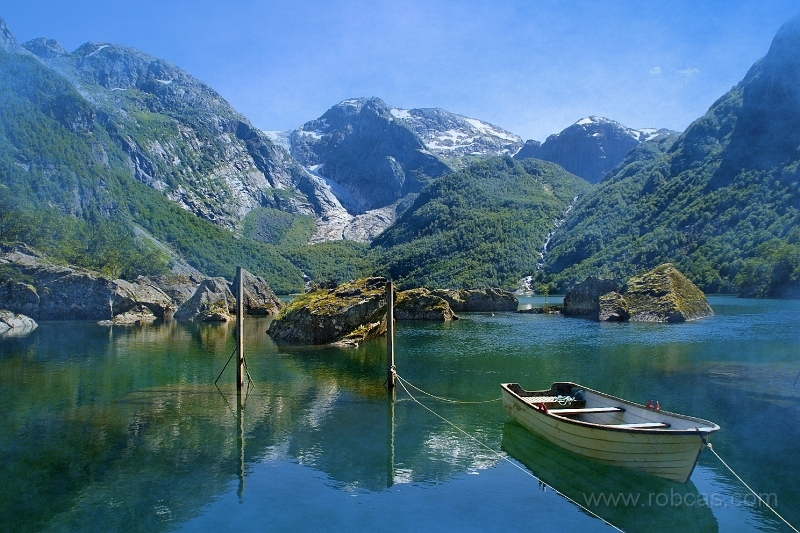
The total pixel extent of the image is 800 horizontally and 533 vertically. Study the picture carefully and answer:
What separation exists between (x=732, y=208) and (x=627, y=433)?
154740mm

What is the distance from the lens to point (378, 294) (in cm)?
5744

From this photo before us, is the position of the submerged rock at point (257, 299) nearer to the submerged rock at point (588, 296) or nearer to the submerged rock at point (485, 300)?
the submerged rock at point (485, 300)

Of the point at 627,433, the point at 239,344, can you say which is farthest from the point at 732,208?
the point at 627,433

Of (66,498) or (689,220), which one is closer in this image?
(66,498)

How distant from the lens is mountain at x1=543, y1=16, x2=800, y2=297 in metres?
125

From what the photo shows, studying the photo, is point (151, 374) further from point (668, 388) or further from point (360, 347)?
point (668, 388)

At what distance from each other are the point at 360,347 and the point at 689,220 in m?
141

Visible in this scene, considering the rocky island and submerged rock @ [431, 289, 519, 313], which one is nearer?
the rocky island

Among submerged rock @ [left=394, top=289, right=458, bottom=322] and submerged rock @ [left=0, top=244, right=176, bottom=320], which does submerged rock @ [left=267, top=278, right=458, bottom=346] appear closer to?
submerged rock @ [left=394, top=289, right=458, bottom=322]

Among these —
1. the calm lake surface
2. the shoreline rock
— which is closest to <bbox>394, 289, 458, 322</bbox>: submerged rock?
the shoreline rock

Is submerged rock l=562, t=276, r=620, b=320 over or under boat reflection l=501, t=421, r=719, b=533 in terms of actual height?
over

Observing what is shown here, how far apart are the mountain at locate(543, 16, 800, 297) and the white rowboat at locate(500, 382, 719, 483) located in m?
108

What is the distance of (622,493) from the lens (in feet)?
56.0

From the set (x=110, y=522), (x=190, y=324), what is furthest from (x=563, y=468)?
(x=190, y=324)
